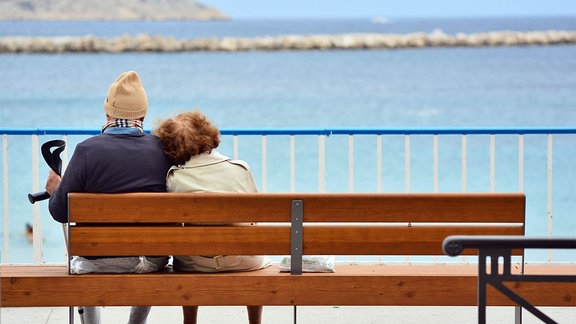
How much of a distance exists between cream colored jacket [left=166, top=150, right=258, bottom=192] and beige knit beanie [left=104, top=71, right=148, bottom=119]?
11.8 inches

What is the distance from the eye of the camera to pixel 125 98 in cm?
437

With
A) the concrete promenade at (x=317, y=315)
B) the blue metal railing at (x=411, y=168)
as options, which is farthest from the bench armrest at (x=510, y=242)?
the blue metal railing at (x=411, y=168)

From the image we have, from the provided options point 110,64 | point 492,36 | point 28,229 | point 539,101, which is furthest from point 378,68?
point 28,229

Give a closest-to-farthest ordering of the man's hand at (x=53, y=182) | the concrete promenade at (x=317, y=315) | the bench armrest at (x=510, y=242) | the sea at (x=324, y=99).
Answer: the bench armrest at (x=510, y=242), the man's hand at (x=53, y=182), the concrete promenade at (x=317, y=315), the sea at (x=324, y=99)

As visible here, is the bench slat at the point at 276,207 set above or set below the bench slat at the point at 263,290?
above

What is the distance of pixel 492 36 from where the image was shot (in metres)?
92.4

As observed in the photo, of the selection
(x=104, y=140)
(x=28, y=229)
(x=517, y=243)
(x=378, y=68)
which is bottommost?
(x=28, y=229)

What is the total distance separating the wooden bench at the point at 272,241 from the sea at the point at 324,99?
974 centimetres

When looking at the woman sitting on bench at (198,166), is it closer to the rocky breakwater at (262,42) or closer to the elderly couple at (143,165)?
the elderly couple at (143,165)

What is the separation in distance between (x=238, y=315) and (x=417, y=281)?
1592 mm

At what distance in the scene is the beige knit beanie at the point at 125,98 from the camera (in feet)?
14.2

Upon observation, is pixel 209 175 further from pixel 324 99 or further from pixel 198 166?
pixel 324 99

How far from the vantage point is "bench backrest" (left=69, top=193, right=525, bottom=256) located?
4.13 metres

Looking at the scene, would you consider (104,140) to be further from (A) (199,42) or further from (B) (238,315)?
(A) (199,42)
